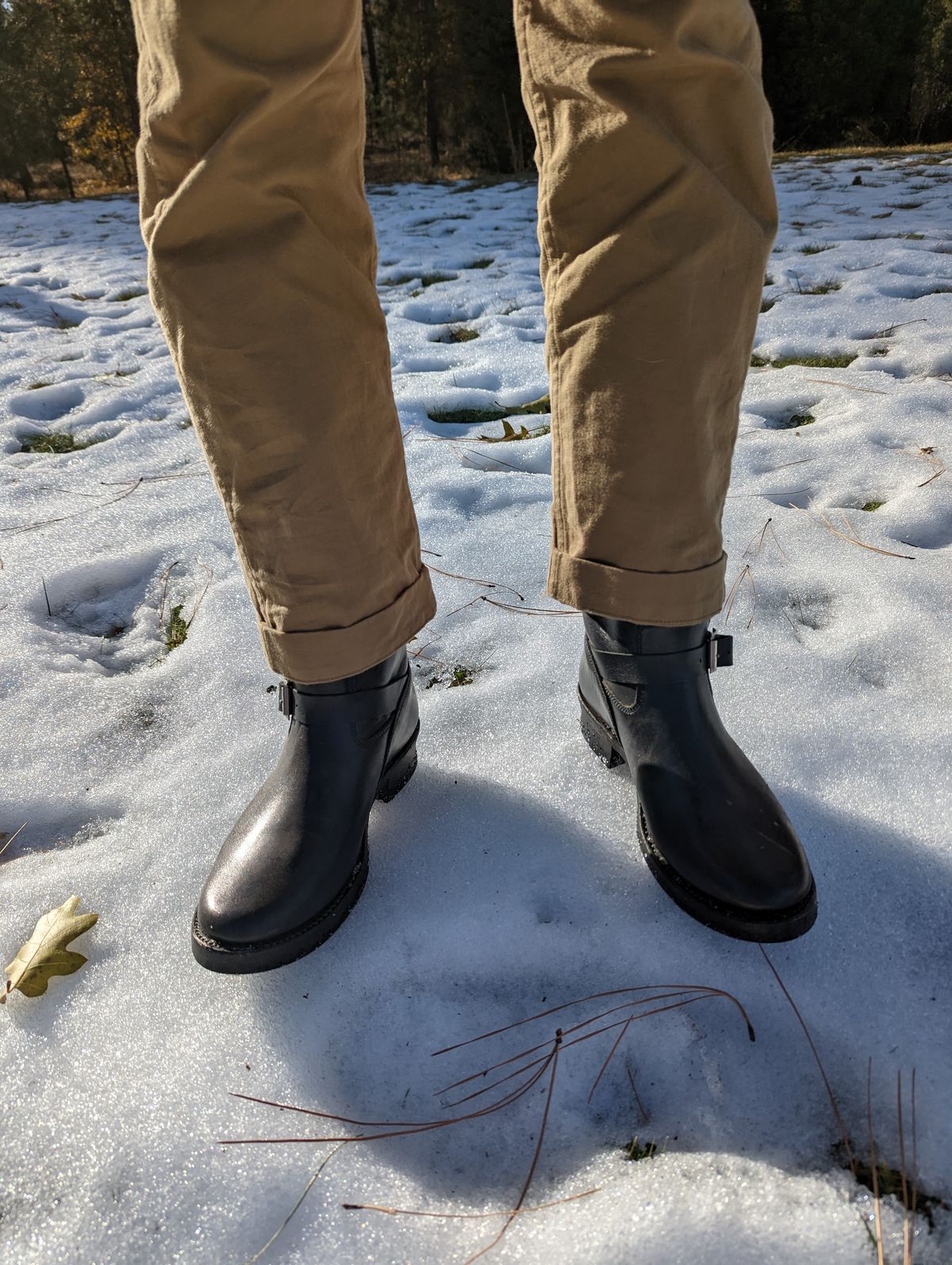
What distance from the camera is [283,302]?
69 cm

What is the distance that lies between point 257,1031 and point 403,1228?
0.21 m

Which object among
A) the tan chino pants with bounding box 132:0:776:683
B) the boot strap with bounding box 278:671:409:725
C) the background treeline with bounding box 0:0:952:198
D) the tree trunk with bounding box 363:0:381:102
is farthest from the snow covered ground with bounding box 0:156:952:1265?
the tree trunk with bounding box 363:0:381:102

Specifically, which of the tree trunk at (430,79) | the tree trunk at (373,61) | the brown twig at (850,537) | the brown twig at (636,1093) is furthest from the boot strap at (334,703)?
the tree trunk at (373,61)

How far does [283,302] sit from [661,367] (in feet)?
1.08

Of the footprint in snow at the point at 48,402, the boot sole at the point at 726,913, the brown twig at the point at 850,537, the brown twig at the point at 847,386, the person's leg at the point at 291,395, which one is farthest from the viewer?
the footprint in snow at the point at 48,402

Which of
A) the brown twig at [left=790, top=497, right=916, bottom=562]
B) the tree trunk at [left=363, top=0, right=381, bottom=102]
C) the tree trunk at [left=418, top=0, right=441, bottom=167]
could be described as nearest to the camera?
the brown twig at [left=790, top=497, right=916, bottom=562]

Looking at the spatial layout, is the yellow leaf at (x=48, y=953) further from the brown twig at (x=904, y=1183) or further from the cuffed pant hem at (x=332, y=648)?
the brown twig at (x=904, y=1183)

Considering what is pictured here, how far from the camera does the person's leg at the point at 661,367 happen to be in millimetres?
664

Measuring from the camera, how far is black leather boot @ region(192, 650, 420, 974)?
2.52ft

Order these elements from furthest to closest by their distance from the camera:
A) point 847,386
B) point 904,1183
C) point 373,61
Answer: point 373,61
point 847,386
point 904,1183

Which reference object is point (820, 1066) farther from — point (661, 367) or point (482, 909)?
point (661, 367)

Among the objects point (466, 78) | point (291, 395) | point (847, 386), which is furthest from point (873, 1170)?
point (466, 78)

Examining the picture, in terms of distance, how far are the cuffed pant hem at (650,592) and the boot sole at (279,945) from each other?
362mm

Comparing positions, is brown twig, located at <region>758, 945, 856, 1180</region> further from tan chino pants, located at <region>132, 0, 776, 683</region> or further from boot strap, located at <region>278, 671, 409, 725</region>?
boot strap, located at <region>278, 671, 409, 725</region>
